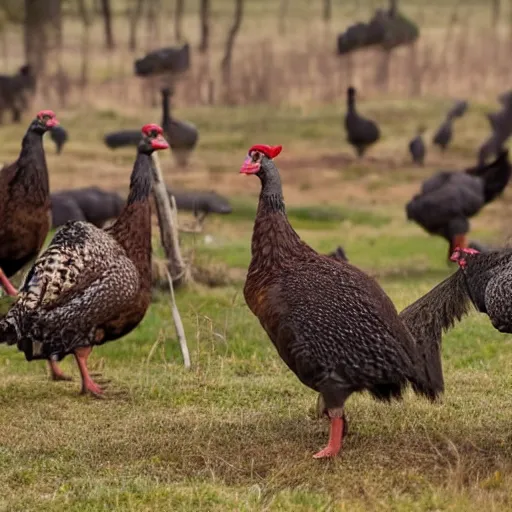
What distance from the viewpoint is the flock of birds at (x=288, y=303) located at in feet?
20.5

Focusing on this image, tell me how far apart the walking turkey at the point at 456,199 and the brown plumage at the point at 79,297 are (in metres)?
7.08

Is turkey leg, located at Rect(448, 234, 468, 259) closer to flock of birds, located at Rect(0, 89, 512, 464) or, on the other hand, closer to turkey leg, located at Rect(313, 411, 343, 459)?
flock of birds, located at Rect(0, 89, 512, 464)

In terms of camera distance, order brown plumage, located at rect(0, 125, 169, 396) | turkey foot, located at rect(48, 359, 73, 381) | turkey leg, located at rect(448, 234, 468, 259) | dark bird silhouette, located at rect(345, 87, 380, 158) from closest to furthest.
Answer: brown plumage, located at rect(0, 125, 169, 396)
turkey foot, located at rect(48, 359, 73, 381)
turkey leg, located at rect(448, 234, 468, 259)
dark bird silhouette, located at rect(345, 87, 380, 158)

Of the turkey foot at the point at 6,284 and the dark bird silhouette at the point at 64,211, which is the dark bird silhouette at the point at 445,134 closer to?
the dark bird silhouette at the point at 64,211

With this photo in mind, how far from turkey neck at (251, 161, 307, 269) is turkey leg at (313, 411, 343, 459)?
0.96 meters

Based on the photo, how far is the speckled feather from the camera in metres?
6.20

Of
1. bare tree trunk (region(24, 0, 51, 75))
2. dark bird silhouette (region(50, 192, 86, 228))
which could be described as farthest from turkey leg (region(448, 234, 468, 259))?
bare tree trunk (region(24, 0, 51, 75))

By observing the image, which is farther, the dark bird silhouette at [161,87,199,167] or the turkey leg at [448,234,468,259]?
the dark bird silhouette at [161,87,199,167]

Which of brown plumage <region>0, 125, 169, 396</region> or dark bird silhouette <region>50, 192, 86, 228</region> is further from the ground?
brown plumage <region>0, 125, 169, 396</region>

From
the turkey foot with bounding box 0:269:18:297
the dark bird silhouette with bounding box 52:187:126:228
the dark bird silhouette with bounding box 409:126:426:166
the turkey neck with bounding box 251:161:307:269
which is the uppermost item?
the turkey neck with bounding box 251:161:307:269

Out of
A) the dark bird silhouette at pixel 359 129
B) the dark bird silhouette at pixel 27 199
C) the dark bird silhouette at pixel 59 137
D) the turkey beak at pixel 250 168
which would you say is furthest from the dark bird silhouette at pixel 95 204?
the dark bird silhouette at pixel 359 129

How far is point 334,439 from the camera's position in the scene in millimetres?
6289

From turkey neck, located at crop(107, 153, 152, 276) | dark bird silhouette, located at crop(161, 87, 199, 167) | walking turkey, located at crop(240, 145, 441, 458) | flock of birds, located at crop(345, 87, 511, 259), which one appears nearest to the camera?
walking turkey, located at crop(240, 145, 441, 458)

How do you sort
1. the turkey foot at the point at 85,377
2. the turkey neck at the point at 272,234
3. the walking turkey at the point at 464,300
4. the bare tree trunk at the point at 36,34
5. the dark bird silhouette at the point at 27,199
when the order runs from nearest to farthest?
the walking turkey at the point at 464,300
the turkey neck at the point at 272,234
the turkey foot at the point at 85,377
the dark bird silhouette at the point at 27,199
the bare tree trunk at the point at 36,34
